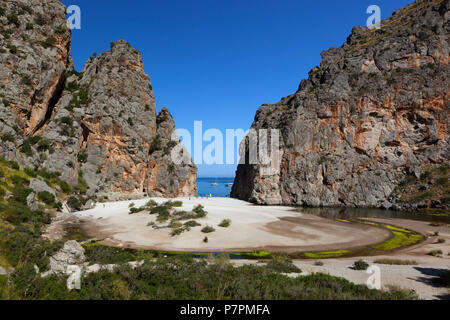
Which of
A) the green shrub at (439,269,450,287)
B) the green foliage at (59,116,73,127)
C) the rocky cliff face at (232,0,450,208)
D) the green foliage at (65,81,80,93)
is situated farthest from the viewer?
the rocky cliff face at (232,0,450,208)

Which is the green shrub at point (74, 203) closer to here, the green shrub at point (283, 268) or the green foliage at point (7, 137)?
the green foliage at point (7, 137)

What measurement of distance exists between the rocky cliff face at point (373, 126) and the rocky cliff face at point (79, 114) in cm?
3336

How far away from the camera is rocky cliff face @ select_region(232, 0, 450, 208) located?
63.6 metres

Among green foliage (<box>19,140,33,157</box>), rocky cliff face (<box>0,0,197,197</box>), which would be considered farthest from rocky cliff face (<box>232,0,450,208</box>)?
green foliage (<box>19,140,33,157</box>)

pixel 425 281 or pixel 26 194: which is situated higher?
pixel 26 194

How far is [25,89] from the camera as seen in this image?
4066cm

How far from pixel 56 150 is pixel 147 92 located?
33.9 m

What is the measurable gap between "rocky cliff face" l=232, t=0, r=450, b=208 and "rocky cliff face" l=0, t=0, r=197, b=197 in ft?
109

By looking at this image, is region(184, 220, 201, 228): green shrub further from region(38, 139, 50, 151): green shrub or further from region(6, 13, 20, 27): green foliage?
region(6, 13, 20, 27): green foliage

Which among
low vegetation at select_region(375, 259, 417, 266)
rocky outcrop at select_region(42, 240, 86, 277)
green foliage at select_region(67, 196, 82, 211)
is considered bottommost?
low vegetation at select_region(375, 259, 417, 266)

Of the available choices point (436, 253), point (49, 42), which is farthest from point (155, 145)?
point (436, 253)

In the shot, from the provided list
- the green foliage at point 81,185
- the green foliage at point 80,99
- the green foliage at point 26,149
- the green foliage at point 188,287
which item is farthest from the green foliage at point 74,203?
the green foliage at point 188,287
